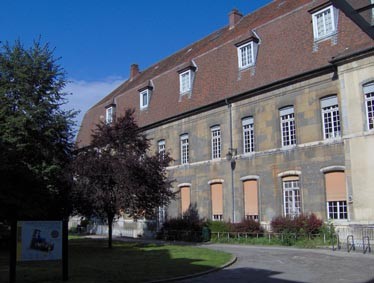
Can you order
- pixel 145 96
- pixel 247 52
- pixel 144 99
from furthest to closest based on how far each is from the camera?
1. pixel 144 99
2. pixel 145 96
3. pixel 247 52

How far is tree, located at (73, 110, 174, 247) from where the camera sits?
69.3ft

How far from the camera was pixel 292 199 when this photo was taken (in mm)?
24188

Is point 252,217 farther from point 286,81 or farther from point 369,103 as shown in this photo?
point 369,103

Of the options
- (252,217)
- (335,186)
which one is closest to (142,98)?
(252,217)

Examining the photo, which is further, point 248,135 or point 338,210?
point 248,135

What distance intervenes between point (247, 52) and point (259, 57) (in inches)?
48.8

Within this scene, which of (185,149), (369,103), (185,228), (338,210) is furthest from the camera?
(185,149)

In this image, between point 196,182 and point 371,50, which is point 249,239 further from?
point 371,50

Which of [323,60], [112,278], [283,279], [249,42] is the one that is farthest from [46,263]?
[249,42]

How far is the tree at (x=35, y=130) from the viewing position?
2102cm

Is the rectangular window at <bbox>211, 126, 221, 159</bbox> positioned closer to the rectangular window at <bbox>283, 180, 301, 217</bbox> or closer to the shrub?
the shrub

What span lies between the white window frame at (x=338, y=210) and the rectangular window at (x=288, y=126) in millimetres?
3849

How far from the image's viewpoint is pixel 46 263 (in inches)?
600

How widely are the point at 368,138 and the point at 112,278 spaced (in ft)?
44.5
